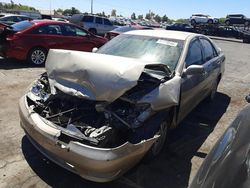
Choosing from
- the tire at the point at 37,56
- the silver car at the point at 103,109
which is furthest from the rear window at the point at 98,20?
the silver car at the point at 103,109

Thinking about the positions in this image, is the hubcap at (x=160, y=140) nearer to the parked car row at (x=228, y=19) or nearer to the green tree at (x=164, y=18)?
the parked car row at (x=228, y=19)

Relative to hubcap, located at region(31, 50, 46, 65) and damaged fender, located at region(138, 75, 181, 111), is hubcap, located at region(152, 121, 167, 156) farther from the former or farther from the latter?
hubcap, located at region(31, 50, 46, 65)

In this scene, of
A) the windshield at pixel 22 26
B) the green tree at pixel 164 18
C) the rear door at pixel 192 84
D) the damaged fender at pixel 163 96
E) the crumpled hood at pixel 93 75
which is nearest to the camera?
the crumpled hood at pixel 93 75

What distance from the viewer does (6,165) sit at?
394cm

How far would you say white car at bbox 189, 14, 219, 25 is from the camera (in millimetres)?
43531

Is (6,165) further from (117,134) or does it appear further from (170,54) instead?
(170,54)

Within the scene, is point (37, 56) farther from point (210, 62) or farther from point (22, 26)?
point (210, 62)

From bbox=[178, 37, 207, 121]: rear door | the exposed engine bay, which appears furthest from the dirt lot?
the exposed engine bay

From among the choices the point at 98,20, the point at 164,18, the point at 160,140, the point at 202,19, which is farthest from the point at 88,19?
the point at 164,18

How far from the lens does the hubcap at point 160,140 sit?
417 cm

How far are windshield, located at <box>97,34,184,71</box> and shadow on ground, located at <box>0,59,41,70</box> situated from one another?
5202 mm

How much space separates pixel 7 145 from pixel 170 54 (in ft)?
8.98

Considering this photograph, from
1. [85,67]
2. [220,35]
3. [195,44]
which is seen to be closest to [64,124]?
[85,67]

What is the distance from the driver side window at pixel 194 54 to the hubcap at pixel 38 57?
19.5 feet
